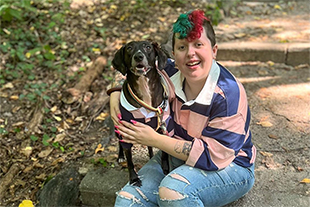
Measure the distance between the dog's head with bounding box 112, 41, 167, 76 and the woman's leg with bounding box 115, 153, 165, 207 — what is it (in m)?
0.74

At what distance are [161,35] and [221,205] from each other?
361 cm

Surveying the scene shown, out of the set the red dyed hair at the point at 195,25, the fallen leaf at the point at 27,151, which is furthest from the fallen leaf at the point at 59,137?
the red dyed hair at the point at 195,25

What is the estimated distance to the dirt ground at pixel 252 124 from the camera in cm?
291

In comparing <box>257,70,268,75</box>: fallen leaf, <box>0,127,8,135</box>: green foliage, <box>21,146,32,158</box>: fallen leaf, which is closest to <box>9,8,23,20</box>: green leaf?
Result: <box>0,127,8,135</box>: green foliage

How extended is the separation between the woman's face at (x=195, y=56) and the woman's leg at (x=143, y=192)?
0.73 metres

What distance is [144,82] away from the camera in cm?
Result: 218

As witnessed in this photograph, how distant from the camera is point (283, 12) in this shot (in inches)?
236

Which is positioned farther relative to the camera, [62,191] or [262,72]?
[262,72]

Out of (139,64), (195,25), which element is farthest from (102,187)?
(195,25)

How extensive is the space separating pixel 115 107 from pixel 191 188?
780 millimetres

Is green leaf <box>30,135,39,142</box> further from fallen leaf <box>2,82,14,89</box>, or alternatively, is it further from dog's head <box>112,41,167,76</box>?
dog's head <box>112,41,167,76</box>

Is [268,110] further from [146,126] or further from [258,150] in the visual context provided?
[146,126]

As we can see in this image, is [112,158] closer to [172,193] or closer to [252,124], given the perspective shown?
[172,193]

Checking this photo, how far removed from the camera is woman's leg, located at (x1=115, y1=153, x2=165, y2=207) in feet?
7.23
